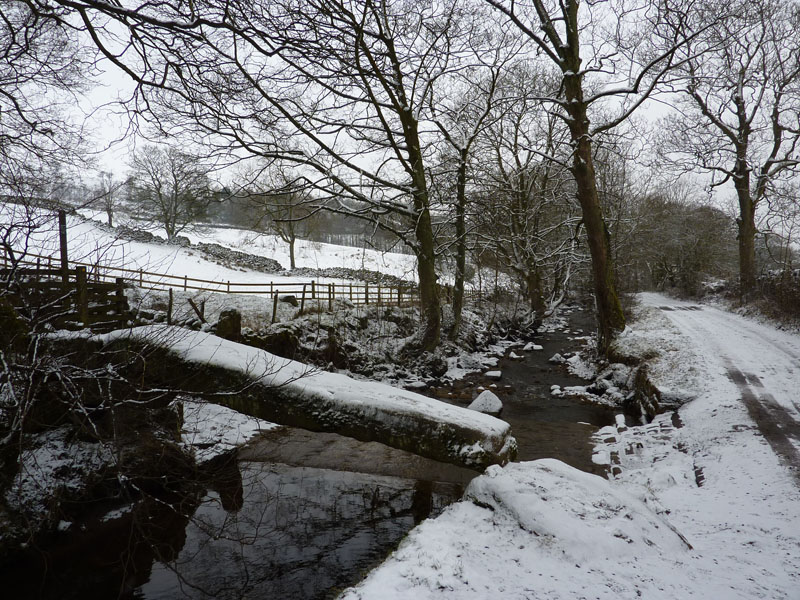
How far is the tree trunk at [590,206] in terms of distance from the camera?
11.0 m

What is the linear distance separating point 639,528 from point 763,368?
7.10 meters

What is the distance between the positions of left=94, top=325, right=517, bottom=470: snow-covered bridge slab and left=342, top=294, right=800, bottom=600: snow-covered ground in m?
0.75

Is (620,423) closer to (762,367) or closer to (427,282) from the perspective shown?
(762,367)

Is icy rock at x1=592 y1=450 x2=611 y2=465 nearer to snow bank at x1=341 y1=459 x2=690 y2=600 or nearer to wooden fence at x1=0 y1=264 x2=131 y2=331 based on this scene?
snow bank at x1=341 y1=459 x2=690 y2=600

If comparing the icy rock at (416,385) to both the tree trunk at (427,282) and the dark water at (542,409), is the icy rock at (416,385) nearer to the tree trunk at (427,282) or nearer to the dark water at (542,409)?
the dark water at (542,409)

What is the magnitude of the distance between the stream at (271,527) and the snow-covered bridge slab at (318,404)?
42.1 inches

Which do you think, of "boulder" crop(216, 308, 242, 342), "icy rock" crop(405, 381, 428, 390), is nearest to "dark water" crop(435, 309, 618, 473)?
"icy rock" crop(405, 381, 428, 390)

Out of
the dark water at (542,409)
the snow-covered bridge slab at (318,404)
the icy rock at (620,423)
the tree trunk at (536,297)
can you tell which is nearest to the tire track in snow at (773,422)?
the icy rock at (620,423)

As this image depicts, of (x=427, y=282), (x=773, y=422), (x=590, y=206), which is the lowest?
(x=773, y=422)

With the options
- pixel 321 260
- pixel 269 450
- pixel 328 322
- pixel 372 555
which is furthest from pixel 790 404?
pixel 321 260

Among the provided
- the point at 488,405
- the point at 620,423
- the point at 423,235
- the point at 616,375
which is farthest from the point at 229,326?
the point at 616,375

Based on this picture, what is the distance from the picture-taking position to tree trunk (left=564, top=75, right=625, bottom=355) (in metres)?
11.0

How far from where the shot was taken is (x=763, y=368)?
8.45 metres

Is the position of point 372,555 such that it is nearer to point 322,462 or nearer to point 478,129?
point 322,462
